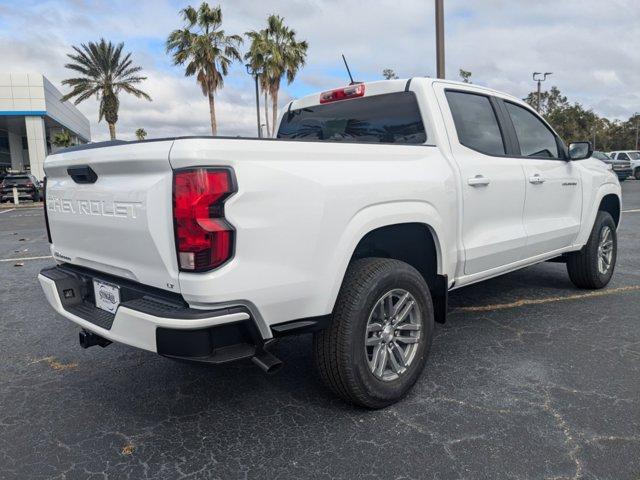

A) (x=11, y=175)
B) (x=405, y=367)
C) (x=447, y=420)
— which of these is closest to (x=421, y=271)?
(x=405, y=367)

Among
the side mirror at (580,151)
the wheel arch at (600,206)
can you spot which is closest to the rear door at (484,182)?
the side mirror at (580,151)

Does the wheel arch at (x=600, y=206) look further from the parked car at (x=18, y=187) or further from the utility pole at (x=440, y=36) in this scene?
the parked car at (x=18, y=187)

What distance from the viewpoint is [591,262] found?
5.09 meters

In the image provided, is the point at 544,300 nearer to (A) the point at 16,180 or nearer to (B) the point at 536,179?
(B) the point at 536,179

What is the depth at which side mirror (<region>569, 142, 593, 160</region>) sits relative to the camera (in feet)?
15.3

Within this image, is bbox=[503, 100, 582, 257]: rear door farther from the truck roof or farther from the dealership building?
Answer: the dealership building

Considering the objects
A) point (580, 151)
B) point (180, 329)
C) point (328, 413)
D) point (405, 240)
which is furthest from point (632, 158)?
point (180, 329)

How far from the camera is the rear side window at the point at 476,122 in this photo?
11.9 feet

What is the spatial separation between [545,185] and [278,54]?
30.2 meters

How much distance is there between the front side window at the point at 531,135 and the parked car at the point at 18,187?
80.8ft

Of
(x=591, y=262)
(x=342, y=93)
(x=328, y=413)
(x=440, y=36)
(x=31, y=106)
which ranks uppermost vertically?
(x=31, y=106)

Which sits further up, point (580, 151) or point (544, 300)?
point (580, 151)

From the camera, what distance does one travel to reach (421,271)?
3.47 metres

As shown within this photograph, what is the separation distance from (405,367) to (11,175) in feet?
85.5
